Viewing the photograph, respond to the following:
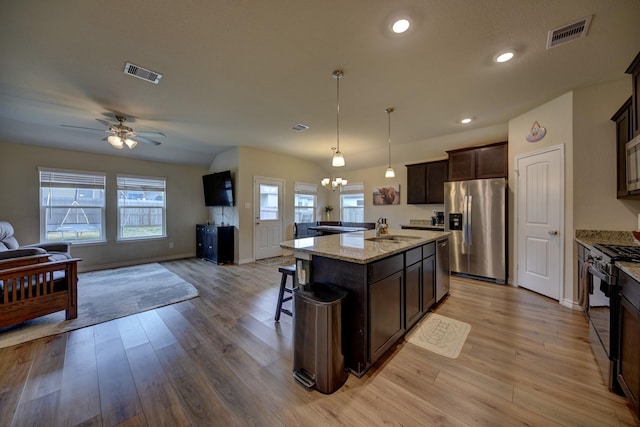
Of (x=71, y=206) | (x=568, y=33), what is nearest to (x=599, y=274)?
(x=568, y=33)

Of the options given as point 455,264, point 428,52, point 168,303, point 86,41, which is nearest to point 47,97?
point 86,41

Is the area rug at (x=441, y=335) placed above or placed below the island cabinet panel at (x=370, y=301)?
below

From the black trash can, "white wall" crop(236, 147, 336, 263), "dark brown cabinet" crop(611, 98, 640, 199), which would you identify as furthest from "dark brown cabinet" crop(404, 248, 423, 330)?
"white wall" crop(236, 147, 336, 263)

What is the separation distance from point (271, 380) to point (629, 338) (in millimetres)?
2321

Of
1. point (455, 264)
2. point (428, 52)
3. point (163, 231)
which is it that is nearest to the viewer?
point (428, 52)

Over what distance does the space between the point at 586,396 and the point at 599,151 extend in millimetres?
2761

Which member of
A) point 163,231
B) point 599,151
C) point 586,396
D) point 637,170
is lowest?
point 586,396

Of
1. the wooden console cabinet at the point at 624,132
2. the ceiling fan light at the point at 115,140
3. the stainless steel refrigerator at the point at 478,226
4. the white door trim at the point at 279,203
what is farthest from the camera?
the white door trim at the point at 279,203

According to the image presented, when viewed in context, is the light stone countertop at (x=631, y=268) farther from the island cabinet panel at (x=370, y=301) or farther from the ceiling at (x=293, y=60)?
the ceiling at (x=293, y=60)

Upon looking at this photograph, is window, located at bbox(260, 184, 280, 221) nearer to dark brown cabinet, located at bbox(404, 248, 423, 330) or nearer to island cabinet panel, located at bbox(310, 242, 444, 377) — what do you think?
island cabinet panel, located at bbox(310, 242, 444, 377)

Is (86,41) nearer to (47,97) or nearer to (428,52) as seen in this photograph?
(47,97)

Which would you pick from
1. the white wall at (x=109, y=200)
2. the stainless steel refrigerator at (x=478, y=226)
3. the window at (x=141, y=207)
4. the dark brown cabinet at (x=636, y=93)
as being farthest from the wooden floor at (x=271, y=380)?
the window at (x=141, y=207)

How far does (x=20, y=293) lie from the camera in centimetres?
243

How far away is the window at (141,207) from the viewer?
539cm
